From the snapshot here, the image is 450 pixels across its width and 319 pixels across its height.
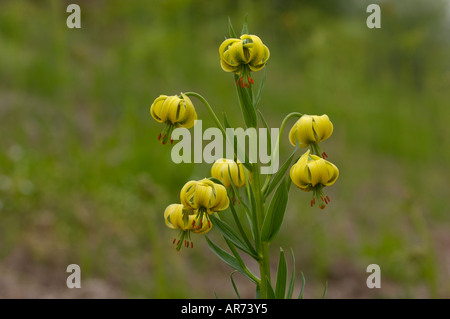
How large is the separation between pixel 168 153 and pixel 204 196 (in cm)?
290

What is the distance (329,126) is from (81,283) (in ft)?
7.07

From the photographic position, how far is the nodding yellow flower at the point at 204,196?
108 centimetres

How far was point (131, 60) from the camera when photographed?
220 inches

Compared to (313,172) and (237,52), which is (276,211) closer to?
(313,172)

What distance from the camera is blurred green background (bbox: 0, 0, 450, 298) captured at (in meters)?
3.02

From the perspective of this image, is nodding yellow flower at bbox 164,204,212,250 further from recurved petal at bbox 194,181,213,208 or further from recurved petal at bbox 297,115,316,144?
recurved petal at bbox 297,115,316,144

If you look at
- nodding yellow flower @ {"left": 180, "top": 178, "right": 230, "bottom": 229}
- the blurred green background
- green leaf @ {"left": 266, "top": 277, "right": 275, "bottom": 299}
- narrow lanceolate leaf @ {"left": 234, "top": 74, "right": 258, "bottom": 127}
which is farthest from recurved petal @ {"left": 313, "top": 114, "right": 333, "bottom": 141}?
the blurred green background

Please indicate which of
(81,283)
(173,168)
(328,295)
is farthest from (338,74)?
(81,283)

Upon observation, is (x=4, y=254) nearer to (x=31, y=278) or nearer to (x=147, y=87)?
(x=31, y=278)

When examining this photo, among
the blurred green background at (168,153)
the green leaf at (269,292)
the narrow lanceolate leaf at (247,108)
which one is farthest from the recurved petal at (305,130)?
the blurred green background at (168,153)

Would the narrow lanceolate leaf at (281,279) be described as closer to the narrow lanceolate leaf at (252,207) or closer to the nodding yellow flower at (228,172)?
the narrow lanceolate leaf at (252,207)

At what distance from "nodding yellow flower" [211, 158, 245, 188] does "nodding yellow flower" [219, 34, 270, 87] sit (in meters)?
0.22

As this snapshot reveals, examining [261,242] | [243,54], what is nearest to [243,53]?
[243,54]

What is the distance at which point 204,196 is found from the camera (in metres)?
1.08
